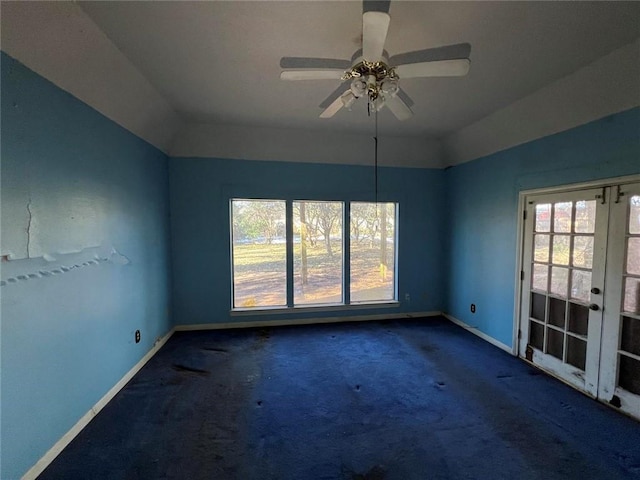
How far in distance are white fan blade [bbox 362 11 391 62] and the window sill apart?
338cm

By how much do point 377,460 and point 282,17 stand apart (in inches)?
112

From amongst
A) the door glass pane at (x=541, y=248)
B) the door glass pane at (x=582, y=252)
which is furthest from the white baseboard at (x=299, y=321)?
the door glass pane at (x=582, y=252)

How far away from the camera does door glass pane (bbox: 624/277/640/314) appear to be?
7.00 ft

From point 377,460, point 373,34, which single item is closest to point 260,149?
point 373,34

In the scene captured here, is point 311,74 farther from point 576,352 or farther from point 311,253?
point 576,352

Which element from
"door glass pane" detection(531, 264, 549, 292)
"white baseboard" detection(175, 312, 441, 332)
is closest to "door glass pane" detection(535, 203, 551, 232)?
"door glass pane" detection(531, 264, 549, 292)

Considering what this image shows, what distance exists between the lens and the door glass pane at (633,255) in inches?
83.7

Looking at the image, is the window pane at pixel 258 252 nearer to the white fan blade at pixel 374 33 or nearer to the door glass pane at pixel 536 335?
the white fan blade at pixel 374 33

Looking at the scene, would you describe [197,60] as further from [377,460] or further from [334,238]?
[377,460]

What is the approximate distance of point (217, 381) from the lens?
8.71 ft

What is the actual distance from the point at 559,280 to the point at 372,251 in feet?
7.48

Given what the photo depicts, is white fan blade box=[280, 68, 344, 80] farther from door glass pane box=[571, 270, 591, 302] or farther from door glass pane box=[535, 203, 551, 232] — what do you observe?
door glass pane box=[571, 270, 591, 302]

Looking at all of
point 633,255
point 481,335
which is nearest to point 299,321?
point 481,335

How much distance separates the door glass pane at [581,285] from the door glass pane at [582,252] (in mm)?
75
